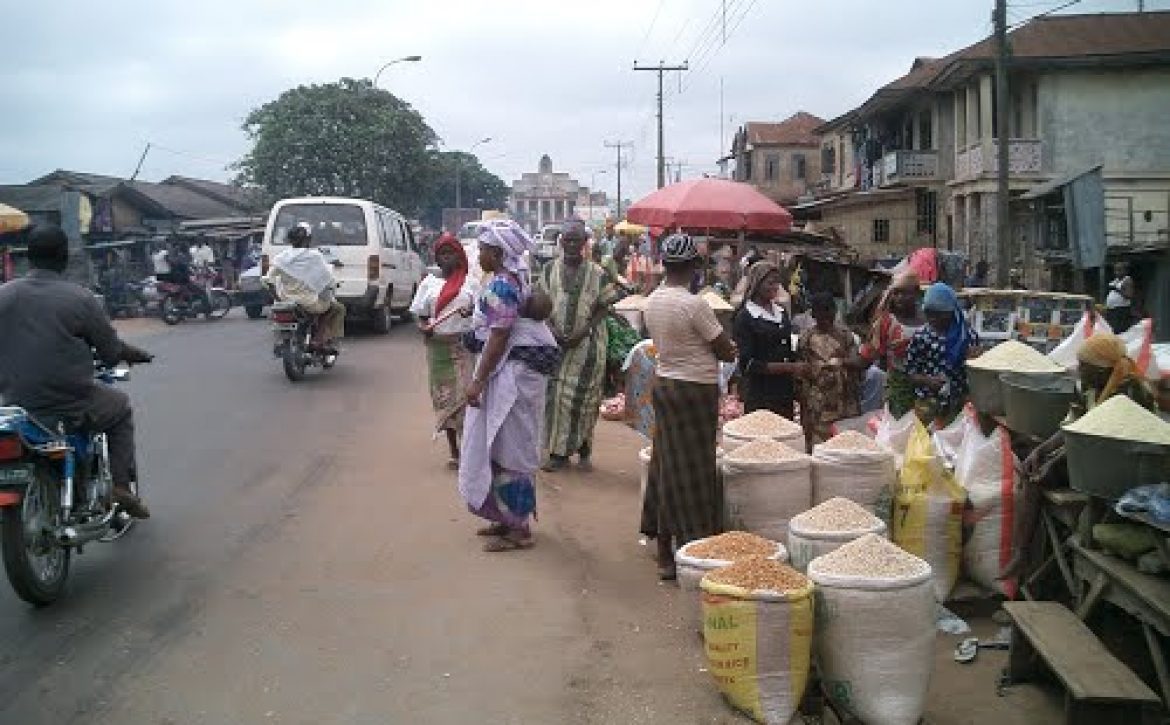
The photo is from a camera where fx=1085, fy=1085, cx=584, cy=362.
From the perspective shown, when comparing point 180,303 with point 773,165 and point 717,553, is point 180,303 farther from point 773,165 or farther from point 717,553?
point 773,165

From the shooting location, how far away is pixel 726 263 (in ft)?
63.5

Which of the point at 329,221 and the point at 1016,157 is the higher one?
the point at 1016,157

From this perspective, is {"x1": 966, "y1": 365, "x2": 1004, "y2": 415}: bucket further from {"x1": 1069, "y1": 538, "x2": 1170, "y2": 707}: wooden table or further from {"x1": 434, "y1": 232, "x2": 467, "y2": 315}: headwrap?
{"x1": 434, "y1": 232, "x2": 467, "y2": 315}: headwrap

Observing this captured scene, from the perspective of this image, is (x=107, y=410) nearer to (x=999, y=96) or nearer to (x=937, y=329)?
(x=937, y=329)

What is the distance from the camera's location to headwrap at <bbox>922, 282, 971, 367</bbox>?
5.90 meters

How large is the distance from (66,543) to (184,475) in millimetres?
2758

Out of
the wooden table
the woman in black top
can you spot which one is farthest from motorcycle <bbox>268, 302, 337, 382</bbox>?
the wooden table

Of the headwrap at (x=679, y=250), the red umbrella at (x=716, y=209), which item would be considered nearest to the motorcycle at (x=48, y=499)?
the headwrap at (x=679, y=250)

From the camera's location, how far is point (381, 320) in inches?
691

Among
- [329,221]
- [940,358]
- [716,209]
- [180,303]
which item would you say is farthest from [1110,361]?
[180,303]

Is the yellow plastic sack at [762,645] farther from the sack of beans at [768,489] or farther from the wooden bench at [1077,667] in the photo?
the sack of beans at [768,489]

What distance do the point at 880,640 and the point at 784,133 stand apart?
64663mm

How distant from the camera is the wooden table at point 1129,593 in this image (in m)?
3.67

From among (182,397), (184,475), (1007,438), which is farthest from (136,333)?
(1007,438)
